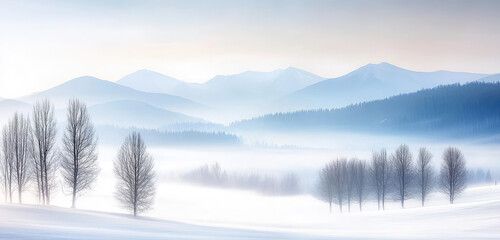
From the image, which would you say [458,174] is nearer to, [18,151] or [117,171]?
[117,171]

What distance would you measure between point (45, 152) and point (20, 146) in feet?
18.7

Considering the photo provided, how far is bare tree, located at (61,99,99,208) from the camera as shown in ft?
156

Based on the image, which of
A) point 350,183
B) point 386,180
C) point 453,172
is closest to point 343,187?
point 350,183

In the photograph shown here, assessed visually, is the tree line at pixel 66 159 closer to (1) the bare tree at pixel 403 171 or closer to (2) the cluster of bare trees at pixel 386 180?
(2) the cluster of bare trees at pixel 386 180

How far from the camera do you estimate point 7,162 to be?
53.6m

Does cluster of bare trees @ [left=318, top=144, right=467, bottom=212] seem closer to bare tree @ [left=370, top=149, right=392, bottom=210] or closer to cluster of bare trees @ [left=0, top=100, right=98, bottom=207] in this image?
bare tree @ [left=370, top=149, right=392, bottom=210]

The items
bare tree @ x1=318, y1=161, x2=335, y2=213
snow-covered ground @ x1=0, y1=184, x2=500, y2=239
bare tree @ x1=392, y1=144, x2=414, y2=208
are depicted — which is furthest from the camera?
bare tree @ x1=318, y1=161, x2=335, y2=213

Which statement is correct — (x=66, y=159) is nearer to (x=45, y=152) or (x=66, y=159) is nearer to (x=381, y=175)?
(x=45, y=152)

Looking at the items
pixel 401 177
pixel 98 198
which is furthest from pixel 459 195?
pixel 98 198

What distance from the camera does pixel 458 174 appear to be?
264ft

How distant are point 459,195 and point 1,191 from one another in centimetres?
6522

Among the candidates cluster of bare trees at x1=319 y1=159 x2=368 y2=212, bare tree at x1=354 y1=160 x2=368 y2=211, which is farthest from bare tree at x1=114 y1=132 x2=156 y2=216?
bare tree at x1=354 y1=160 x2=368 y2=211

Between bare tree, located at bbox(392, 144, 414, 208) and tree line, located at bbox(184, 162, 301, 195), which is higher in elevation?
bare tree, located at bbox(392, 144, 414, 208)

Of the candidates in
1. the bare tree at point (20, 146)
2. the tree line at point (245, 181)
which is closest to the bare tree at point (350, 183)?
the bare tree at point (20, 146)
